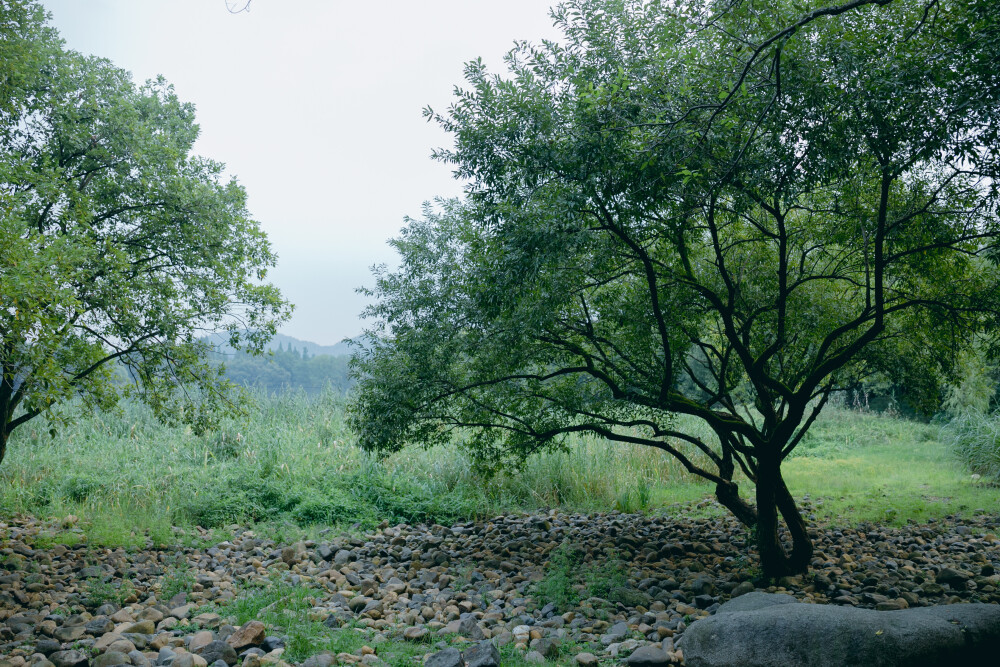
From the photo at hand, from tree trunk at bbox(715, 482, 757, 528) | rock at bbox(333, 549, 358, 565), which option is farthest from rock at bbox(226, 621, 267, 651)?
tree trunk at bbox(715, 482, 757, 528)

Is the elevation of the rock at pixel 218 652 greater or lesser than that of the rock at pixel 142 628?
greater

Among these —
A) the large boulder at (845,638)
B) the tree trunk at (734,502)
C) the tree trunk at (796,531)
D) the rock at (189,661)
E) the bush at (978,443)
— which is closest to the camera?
the large boulder at (845,638)

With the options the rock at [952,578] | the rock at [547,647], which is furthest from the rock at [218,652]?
the rock at [952,578]

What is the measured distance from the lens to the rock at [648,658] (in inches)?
156

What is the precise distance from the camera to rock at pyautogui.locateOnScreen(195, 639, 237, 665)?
402 centimetres

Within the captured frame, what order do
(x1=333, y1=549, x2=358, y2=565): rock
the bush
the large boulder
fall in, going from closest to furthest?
the large boulder → (x1=333, y1=549, x2=358, y2=565): rock → the bush

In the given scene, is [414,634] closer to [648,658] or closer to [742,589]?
[648,658]

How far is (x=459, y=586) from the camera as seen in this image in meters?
6.20

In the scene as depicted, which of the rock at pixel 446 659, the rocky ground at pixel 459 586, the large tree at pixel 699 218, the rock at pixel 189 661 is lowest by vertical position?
the rocky ground at pixel 459 586

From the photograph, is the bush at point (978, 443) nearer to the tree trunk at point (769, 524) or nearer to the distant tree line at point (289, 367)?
the tree trunk at point (769, 524)

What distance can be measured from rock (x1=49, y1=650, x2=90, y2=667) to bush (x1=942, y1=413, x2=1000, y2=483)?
12.4m

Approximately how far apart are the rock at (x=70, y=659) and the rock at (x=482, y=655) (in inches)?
92.6

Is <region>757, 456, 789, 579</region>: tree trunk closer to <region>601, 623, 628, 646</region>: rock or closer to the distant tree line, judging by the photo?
<region>601, 623, 628, 646</region>: rock

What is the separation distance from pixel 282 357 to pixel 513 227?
1907 centimetres
